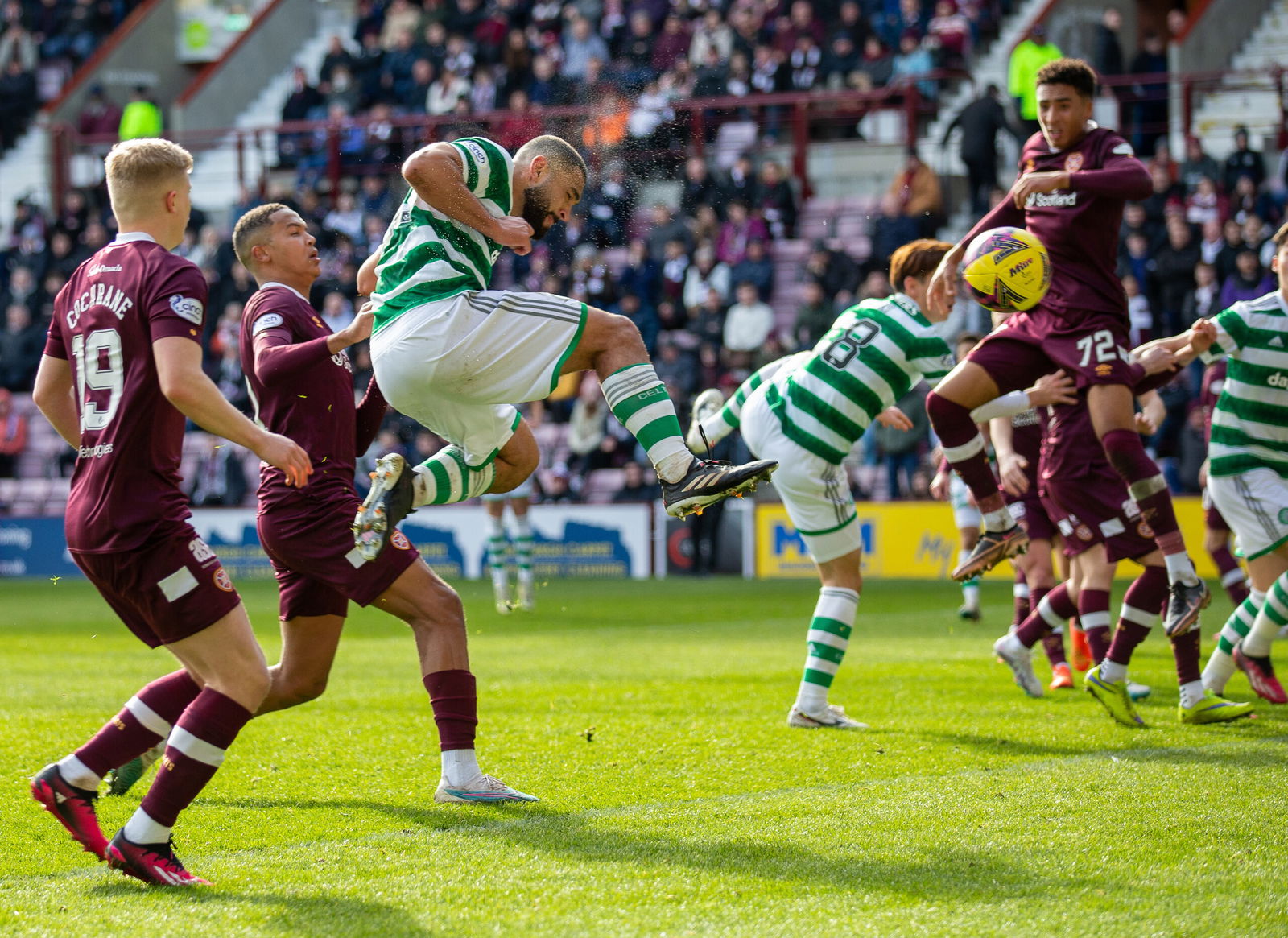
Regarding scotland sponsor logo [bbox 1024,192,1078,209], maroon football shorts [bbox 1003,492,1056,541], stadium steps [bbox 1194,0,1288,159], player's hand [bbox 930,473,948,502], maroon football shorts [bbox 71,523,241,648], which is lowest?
maroon football shorts [bbox 1003,492,1056,541]

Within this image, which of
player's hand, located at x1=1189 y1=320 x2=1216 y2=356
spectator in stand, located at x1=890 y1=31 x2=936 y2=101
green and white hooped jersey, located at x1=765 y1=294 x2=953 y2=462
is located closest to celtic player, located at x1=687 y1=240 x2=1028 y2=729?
green and white hooped jersey, located at x1=765 y1=294 x2=953 y2=462

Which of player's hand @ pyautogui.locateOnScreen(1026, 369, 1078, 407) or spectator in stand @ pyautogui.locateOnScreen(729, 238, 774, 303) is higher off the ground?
spectator in stand @ pyautogui.locateOnScreen(729, 238, 774, 303)

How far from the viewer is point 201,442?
22734mm

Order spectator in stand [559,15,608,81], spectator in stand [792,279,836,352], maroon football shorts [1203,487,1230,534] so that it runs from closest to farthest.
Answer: maroon football shorts [1203,487,1230,534] → spectator in stand [792,279,836,352] → spectator in stand [559,15,608,81]

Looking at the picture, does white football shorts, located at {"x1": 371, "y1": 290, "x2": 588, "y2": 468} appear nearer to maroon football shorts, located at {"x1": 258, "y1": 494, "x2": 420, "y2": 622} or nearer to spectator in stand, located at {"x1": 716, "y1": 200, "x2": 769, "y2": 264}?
maroon football shorts, located at {"x1": 258, "y1": 494, "x2": 420, "y2": 622}

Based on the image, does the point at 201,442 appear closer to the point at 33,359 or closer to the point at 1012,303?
the point at 33,359

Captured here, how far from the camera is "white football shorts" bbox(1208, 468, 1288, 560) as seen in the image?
6.82 meters

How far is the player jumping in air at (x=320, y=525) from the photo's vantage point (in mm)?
5156

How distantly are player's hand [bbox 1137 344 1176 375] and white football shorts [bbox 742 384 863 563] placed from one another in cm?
143

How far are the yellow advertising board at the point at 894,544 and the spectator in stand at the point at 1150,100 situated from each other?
6.32 metres

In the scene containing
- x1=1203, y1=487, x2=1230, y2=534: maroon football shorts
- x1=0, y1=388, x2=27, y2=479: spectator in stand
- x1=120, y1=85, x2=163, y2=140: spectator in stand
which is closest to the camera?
x1=1203, y1=487, x2=1230, y2=534: maroon football shorts

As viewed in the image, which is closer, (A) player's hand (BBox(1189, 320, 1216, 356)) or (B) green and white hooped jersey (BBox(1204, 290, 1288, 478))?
(A) player's hand (BBox(1189, 320, 1216, 356))

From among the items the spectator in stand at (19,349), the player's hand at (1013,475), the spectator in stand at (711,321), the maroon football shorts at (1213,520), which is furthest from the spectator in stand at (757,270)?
the player's hand at (1013,475)

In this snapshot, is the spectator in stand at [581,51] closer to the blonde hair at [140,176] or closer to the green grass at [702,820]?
the green grass at [702,820]
